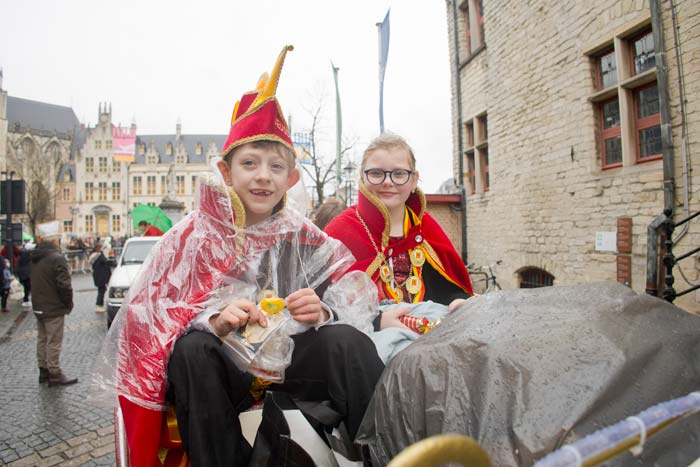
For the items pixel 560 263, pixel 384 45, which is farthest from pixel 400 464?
pixel 384 45

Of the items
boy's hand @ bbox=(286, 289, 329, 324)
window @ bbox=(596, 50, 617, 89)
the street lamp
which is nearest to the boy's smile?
boy's hand @ bbox=(286, 289, 329, 324)

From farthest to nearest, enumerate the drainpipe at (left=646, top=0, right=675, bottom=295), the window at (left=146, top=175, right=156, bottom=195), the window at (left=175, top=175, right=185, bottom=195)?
1. the window at (left=175, top=175, right=185, bottom=195)
2. the window at (left=146, top=175, right=156, bottom=195)
3. the drainpipe at (left=646, top=0, right=675, bottom=295)

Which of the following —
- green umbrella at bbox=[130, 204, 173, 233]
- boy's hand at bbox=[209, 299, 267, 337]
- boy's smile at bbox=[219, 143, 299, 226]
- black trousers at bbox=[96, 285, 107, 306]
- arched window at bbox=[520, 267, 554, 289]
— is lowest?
black trousers at bbox=[96, 285, 107, 306]

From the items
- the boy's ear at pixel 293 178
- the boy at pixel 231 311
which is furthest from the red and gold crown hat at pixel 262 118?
the boy's ear at pixel 293 178

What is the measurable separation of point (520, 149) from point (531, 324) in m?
8.15

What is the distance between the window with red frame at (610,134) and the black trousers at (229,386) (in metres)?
6.53

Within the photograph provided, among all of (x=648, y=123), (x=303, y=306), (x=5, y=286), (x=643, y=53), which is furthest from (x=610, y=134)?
(x=5, y=286)

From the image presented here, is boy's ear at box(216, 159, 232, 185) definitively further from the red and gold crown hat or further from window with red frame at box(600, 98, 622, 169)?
window with red frame at box(600, 98, 622, 169)

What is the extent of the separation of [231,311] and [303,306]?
0.27 metres

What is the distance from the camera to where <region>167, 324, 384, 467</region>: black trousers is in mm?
1440

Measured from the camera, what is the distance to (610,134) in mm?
6629

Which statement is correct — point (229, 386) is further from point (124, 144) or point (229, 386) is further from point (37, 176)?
point (124, 144)

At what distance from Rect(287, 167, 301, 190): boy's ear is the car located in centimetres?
491

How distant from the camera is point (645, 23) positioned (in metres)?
5.75
